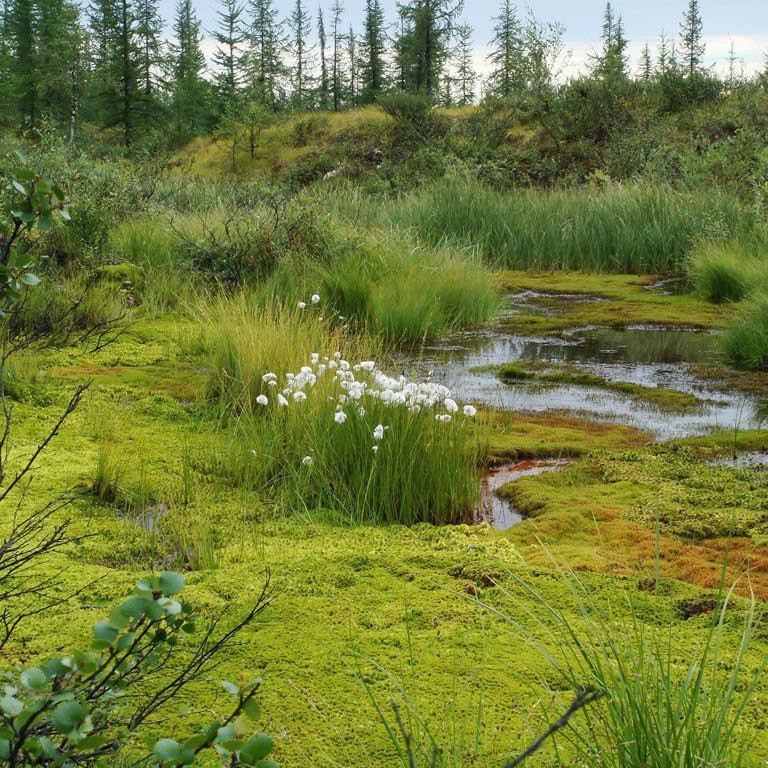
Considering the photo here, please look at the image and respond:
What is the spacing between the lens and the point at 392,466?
12.5 ft

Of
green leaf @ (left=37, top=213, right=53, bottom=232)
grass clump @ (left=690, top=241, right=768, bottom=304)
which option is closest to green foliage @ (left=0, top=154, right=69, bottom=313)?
green leaf @ (left=37, top=213, right=53, bottom=232)

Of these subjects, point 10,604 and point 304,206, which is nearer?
point 10,604

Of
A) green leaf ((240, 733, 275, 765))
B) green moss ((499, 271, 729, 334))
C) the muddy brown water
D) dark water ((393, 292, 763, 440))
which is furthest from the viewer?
green moss ((499, 271, 729, 334))

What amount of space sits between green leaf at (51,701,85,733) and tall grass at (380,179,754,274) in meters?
11.4

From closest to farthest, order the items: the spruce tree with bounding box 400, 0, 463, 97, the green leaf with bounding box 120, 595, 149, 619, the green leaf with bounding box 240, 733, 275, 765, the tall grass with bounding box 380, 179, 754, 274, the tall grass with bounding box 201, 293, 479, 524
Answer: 1. the green leaf with bounding box 240, 733, 275, 765
2. the green leaf with bounding box 120, 595, 149, 619
3. the tall grass with bounding box 201, 293, 479, 524
4. the tall grass with bounding box 380, 179, 754, 274
5. the spruce tree with bounding box 400, 0, 463, 97

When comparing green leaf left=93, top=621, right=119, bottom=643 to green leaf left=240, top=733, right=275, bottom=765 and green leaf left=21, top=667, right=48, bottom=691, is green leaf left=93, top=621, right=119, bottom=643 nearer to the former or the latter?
green leaf left=21, top=667, right=48, bottom=691

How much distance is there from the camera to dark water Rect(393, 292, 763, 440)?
18.0 ft

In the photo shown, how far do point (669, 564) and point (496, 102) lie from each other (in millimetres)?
26103

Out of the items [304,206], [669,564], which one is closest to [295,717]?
[669,564]

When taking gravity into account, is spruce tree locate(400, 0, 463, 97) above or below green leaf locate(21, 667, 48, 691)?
above

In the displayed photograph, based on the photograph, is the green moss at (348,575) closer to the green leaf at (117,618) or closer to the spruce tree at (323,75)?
the green leaf at (117,618)

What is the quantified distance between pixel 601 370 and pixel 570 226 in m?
6.41

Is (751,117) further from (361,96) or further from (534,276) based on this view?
(361,96)

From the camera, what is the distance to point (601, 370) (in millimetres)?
6996
